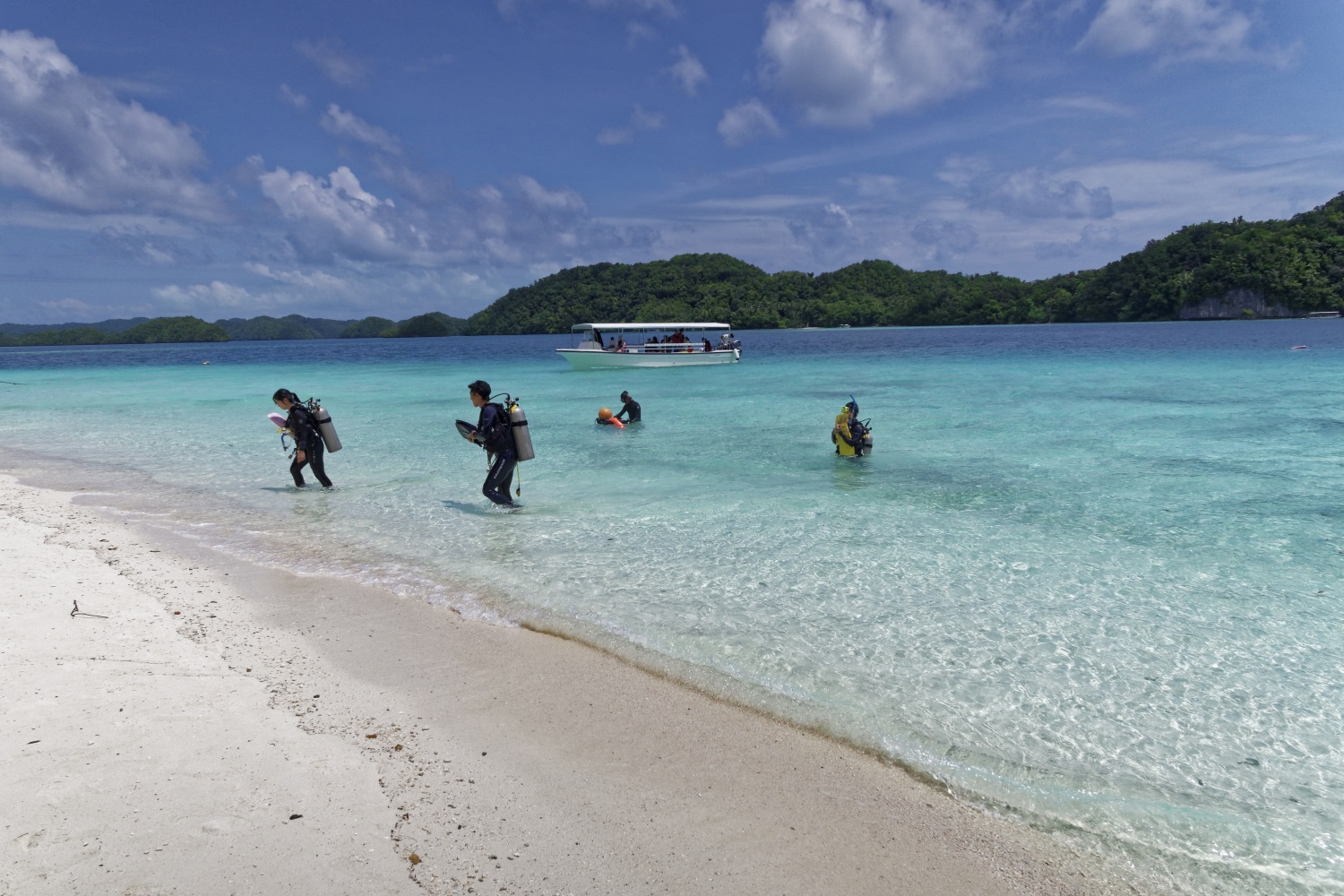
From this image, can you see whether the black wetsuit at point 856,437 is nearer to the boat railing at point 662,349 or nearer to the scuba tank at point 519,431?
the scuba tank at point 519,431

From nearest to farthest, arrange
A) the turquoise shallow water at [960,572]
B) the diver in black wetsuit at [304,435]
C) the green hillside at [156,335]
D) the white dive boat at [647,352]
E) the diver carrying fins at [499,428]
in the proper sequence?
the turquoise shallow water at [960,572], the diver carrying fins at [499,428], the diver in black wetsuit at [304,435], the white dive boat at [647,352], the green hillside at [156,335]

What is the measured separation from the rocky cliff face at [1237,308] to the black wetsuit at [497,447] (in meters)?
136

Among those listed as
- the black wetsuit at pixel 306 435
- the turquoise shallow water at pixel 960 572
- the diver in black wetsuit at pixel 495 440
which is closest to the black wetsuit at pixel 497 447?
the diver in black wetsuit at pixel 495 440

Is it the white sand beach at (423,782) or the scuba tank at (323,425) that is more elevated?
the scuba tank at (323,425)

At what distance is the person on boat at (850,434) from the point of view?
13539mm

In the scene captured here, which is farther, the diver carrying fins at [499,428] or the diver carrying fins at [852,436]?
the diver carrying fins at [852,436]

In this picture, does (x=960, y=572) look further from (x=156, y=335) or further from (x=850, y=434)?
(x=156, y=335)

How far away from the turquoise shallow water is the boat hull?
78.8 ft

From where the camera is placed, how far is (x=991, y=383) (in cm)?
3119

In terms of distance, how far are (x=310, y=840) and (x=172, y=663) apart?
2.53 metres

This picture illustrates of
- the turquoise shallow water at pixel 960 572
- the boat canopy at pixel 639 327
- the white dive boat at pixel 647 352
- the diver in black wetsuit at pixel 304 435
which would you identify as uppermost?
the boat canopy at pixel 639 327

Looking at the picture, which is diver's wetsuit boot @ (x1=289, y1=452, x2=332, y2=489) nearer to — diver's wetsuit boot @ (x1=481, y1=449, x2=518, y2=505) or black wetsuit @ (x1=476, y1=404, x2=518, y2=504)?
black wetsuit @ (x1=476, y1=404, x2=518, y2=504)

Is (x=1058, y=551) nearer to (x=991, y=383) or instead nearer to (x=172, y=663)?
(x=172, y=663)

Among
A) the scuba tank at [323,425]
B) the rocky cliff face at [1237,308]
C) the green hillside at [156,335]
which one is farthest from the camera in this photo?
the green hillside at [156,335]
